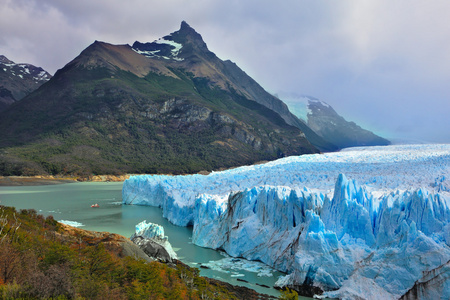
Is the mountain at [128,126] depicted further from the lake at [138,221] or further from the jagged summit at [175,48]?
the jagged summit at [175,48]

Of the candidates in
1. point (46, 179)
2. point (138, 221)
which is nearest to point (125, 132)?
point (46, 179)

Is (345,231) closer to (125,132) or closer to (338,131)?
(125,132)

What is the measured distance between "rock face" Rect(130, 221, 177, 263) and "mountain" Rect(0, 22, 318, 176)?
58746 mm

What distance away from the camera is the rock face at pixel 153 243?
18047mm

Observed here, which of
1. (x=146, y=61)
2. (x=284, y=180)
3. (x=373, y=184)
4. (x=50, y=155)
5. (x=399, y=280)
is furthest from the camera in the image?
(x=146, y=61)

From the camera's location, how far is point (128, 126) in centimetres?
10181

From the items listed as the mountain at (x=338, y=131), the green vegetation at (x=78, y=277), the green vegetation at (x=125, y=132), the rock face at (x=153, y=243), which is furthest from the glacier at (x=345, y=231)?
the mountain at (x=338, y=131)

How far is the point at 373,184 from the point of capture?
20922 mm

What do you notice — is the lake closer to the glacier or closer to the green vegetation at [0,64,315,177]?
the glacier

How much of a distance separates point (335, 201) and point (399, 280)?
4572 mm

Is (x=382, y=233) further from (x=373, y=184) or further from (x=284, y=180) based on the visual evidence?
(x=284, y=180)

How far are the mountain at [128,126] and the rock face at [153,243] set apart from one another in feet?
193

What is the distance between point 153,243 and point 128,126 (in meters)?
87.9

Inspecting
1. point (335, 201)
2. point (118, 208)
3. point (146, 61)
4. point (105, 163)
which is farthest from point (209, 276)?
point (146, 61)
